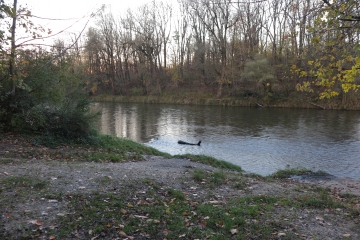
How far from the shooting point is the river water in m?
16.4

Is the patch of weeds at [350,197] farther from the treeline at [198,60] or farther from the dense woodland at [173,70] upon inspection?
the treeline at [198,60]

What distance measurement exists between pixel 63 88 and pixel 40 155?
564cm

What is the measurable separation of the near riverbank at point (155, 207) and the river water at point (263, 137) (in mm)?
6301

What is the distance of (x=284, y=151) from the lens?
18.9 meters

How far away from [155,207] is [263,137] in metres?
18.1

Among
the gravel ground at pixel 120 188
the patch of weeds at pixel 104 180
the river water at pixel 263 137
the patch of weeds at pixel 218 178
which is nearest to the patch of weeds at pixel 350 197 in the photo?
the gravel ground at pixel 120 188

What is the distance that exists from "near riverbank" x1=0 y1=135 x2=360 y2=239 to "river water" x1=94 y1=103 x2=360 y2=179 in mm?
6301

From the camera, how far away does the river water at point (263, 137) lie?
16.4 m

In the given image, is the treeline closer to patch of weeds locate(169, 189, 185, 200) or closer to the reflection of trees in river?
the reflection of trees in river

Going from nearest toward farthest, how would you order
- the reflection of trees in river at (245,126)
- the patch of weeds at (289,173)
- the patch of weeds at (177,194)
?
1. the patch of weeds at (177,194)
2. the patch of weeds at (289,173)
3. the reflection of trees in river at (245,126)

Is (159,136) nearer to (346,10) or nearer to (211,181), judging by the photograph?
(211,181)

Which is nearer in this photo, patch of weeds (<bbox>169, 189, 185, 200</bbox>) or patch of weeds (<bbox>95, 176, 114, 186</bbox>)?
patch of weeds (<bbox>169, 189, 185, 200</bbox>)

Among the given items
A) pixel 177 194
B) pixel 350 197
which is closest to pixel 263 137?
pixel 350 197

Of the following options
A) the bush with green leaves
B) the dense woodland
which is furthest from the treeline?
the bush with green leaves
